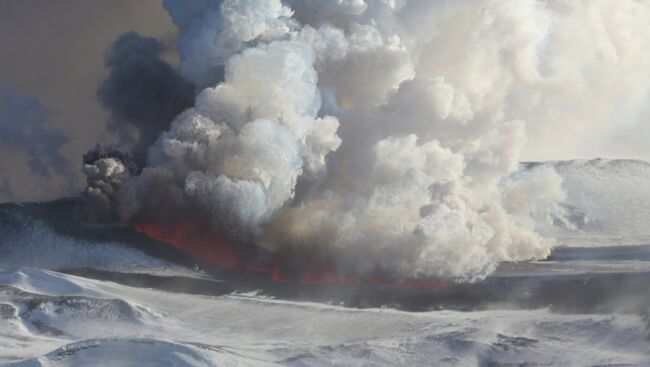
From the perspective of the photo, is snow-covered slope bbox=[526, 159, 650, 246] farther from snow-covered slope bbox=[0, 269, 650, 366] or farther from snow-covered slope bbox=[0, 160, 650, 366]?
snow-covered slope bbox=[0, 269, 650, 366]

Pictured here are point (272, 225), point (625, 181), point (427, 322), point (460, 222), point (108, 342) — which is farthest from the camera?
point (625, 181)

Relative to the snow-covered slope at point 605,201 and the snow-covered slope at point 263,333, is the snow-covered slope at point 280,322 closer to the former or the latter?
the snow-covered slope at point 263,333

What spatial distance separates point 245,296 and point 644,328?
82.9ft

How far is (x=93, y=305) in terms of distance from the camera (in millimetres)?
67062

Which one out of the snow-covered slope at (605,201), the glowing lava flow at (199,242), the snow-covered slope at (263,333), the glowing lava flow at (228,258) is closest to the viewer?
the snow-covered slope at (263,333)

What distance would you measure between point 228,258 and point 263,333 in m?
19.8

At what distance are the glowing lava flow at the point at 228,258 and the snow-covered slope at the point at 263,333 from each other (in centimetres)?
797

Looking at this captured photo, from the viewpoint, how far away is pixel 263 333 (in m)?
64.9

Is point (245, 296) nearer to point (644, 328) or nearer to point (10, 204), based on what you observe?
point (644, 328)

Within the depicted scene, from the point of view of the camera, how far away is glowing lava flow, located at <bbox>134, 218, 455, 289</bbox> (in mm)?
78562

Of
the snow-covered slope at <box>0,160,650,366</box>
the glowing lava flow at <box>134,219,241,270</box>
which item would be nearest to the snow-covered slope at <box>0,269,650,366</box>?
the snow-covered slope at <box>0,160,650,366</box>

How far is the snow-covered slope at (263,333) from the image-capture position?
57.4 metres

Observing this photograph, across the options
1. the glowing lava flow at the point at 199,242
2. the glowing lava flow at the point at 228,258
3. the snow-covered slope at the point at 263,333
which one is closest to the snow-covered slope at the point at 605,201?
the glowing lava flow at the point at 228,258

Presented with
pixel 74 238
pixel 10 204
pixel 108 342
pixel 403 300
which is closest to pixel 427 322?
pixel 403 300
